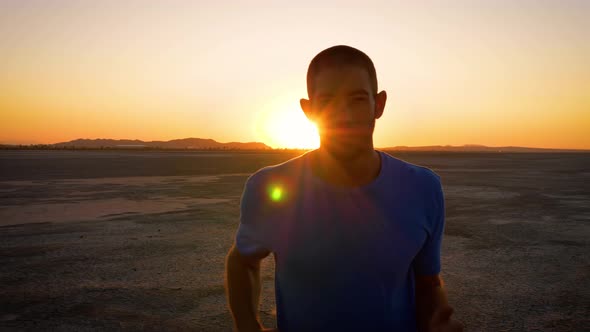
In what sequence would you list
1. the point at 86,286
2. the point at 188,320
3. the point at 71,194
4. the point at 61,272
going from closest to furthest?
the point at 188,320
the point at 86,286
the point at 61,272
the point at 71,194

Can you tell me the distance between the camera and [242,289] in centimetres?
136

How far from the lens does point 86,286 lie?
525 cm

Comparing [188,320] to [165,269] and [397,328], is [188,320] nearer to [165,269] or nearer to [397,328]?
[165,269]

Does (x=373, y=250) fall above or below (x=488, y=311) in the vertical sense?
above

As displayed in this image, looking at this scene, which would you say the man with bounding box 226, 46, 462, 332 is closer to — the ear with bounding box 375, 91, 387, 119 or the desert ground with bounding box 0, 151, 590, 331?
the ear with bounding box 375, 91, 387, 119

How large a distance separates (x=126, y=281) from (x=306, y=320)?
15.3 ft

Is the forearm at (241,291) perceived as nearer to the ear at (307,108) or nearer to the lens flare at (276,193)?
the lens flare at (276,193)

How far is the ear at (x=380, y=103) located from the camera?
1420 mm

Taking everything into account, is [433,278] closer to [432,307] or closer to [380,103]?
[432,307]

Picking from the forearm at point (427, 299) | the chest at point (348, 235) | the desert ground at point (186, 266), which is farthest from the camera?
the desert ground at point (186, 266)

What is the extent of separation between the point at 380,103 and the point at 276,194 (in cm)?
45

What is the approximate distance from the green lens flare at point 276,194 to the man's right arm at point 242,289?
171 millimetres

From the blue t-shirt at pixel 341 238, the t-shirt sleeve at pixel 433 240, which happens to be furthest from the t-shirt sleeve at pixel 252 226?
the t-shirt sleeve at pixel 433 240

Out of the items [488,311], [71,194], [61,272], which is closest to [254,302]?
[488,311]
